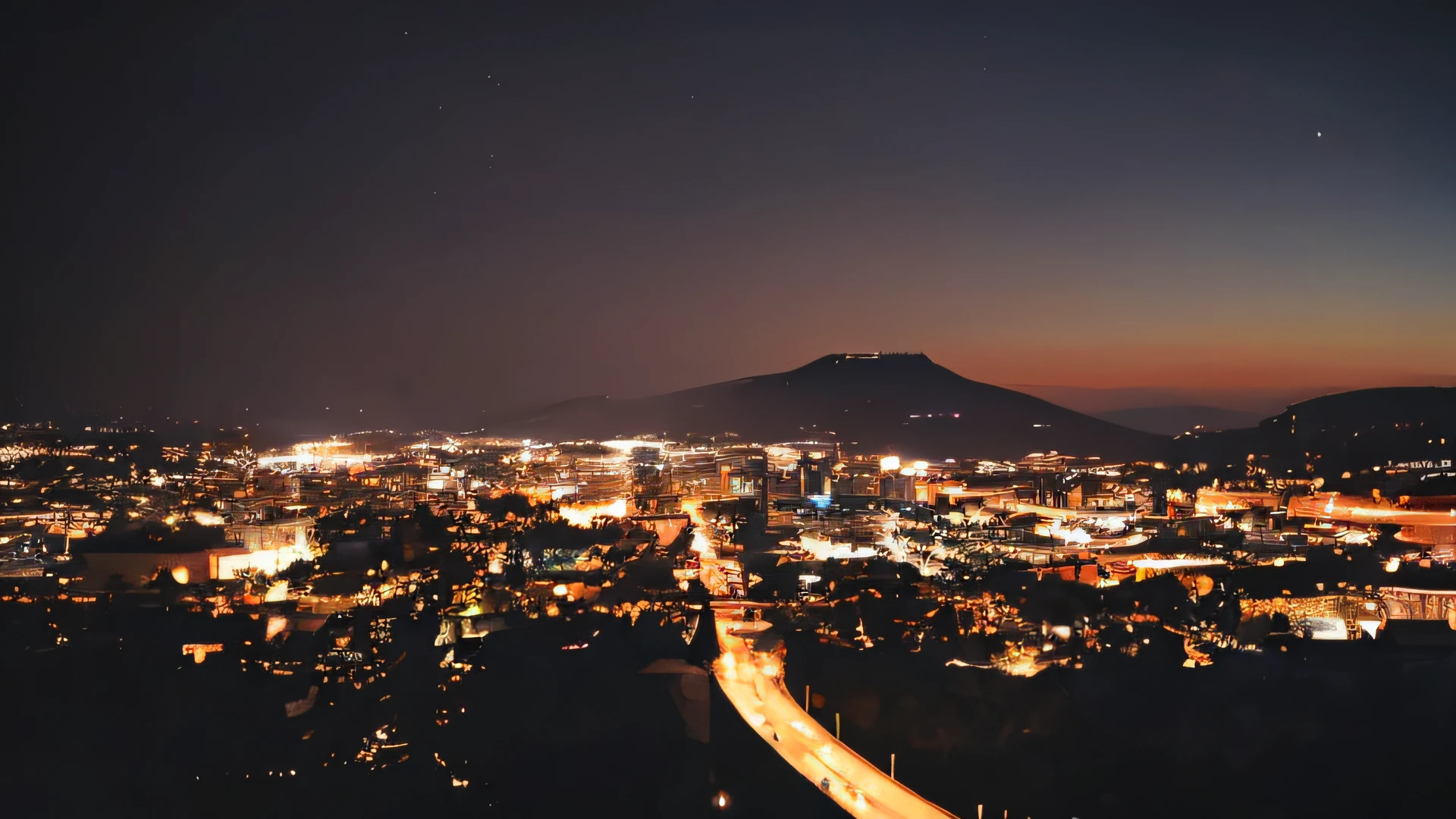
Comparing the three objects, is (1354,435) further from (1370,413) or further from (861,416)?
(861,416)

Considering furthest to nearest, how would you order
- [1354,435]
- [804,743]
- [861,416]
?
[861,416], [1354,435], [804,743]

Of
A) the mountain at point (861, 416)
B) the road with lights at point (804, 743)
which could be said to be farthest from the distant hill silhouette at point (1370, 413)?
the road with lights at point (804, 743)

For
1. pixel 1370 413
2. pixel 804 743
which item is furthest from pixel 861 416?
pixel 804 743

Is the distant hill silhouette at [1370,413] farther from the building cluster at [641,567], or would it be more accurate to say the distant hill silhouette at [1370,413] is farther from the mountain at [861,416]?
the mountain at [861,416]

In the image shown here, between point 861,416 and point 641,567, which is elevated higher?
point 861,416

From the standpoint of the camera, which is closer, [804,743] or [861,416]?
[804,743]

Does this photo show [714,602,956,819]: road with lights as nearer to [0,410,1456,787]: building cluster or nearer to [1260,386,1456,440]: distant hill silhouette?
→ [0,410,1456,787]: building cluster

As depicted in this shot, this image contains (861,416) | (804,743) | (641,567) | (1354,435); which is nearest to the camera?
(804,743)
